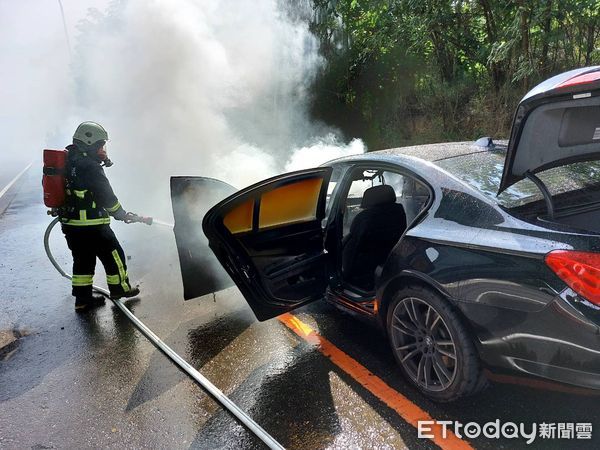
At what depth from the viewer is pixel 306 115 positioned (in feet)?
43.8

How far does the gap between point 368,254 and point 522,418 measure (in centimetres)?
151

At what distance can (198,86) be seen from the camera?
37.2ft

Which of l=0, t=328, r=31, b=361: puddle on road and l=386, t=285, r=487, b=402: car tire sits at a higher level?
l=386, t=285, r=487, b=402: car tire

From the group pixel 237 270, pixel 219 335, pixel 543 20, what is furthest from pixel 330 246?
pixel 543 20

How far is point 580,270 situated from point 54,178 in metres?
4.04

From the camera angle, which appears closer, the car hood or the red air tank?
the car hood

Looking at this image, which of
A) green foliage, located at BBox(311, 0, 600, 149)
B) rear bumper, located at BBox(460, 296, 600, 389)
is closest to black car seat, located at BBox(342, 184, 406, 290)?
rear bumper, located at BBox(460, 296, 600, 389)

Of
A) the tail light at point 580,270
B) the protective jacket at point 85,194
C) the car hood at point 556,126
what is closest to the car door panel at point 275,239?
the car hood at point 556,126

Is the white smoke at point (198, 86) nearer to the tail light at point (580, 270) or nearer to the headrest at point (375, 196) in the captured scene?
the headrest at point (375, 196)

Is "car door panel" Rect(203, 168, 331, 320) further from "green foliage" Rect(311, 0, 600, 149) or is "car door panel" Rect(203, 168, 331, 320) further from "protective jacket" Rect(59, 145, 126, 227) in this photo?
"green foliage" Rect(311, 0, 600, 149)

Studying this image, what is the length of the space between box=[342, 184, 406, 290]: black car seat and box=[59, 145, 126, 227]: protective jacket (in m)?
2.22

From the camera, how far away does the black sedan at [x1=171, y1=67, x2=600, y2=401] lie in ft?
6.29

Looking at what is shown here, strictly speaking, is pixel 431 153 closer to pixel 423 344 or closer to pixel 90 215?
pixel 423 344

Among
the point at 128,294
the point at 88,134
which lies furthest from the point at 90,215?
the point at 128,294
